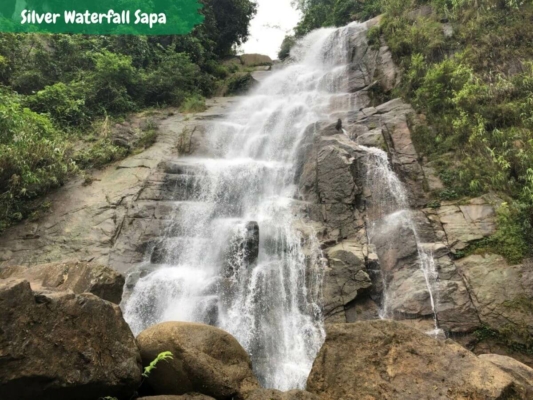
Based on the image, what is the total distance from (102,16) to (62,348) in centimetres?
2274

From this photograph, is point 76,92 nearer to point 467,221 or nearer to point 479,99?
point 479,99

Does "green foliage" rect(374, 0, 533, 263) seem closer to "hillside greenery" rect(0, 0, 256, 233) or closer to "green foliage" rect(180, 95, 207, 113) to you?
"green foliage" rect(180, 95, 207, 113)

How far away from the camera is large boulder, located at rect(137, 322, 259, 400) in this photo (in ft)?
17.5

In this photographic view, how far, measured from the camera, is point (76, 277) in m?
7.78

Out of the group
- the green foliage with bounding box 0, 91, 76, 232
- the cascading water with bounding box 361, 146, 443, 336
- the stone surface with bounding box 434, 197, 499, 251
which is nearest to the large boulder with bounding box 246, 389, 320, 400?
the cascading water with bounding box 361, 146, 443, 336

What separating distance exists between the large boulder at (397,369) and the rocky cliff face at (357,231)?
13.7 ft

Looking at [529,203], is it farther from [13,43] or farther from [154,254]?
[13,43]

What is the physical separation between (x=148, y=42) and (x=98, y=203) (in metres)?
15.5

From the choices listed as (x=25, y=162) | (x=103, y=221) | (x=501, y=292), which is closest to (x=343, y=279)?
(x=501, y=292)

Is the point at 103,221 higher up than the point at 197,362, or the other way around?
the point at 103,221

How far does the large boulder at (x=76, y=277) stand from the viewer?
25.1ft

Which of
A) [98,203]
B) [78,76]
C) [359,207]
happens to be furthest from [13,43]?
[359,207]

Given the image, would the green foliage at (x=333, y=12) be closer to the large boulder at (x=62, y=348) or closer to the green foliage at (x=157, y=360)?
the green foliage at (x=157, y=360)

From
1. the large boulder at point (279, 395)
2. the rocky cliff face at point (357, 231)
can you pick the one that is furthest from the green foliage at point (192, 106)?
the large boulder at point (279, 395)
